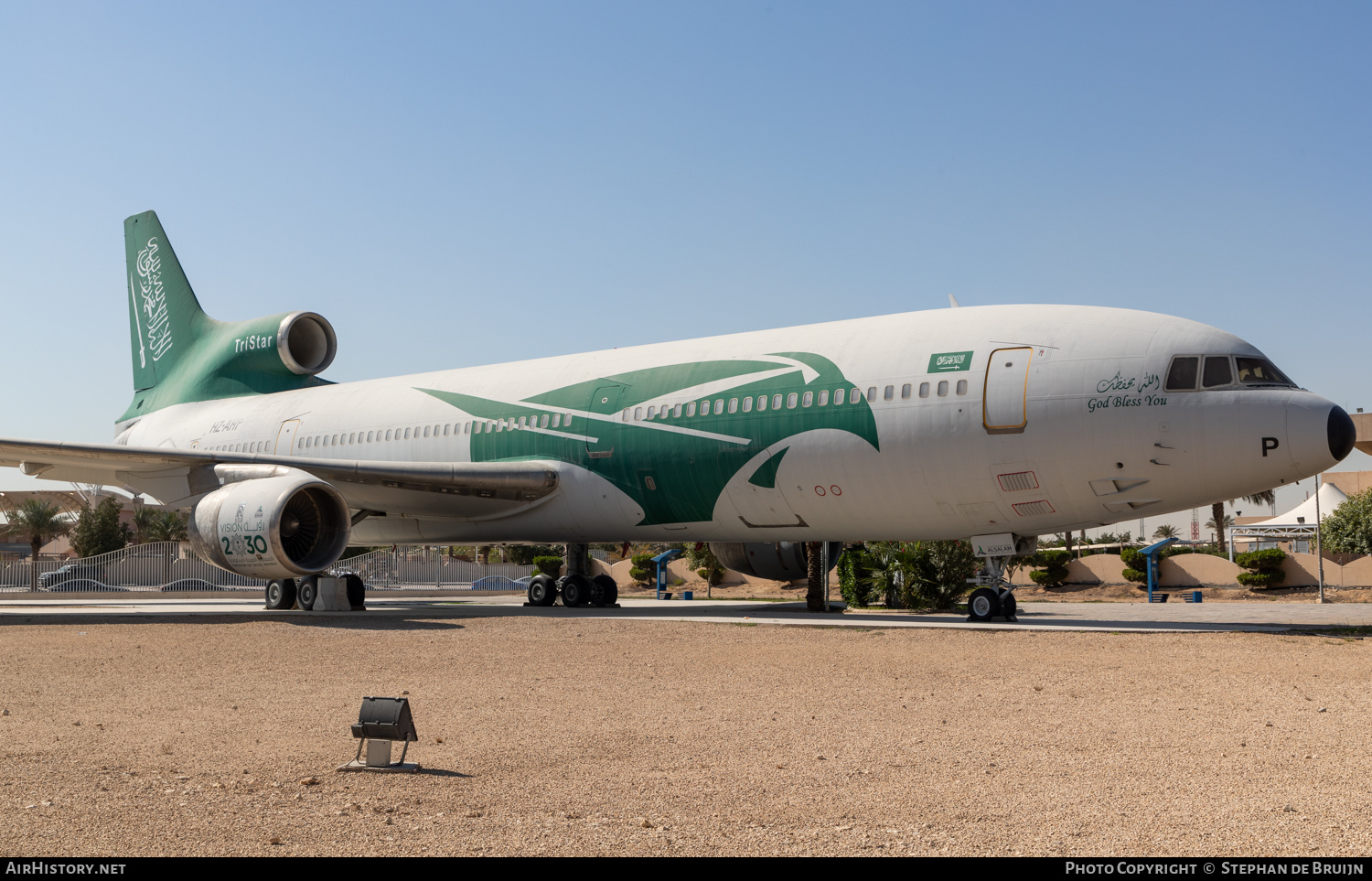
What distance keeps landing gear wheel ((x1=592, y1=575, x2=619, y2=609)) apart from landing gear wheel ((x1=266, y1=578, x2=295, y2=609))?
5390mm

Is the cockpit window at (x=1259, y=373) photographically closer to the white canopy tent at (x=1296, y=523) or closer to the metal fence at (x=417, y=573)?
the white canopy tent at (x=1296, y=523)

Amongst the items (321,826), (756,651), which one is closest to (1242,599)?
(756,651)

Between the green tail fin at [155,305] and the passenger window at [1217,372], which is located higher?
the green tail fin at [155,305]

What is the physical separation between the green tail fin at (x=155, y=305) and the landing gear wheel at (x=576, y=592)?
43.3ft

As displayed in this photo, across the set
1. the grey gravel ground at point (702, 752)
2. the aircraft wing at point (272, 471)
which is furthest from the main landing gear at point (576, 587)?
the grey gravel ground at point (702, 752)

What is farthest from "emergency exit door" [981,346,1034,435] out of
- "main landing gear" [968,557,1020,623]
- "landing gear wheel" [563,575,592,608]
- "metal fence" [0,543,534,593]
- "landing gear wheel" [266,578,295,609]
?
"metal fence" [0,543,534,593]

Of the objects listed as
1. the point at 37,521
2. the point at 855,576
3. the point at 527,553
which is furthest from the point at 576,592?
the point at 37,521

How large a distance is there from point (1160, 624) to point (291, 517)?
43.3 ft

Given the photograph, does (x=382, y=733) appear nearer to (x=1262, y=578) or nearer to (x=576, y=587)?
(x=576, y=587)

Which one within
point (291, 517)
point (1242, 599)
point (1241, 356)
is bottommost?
point (1242, 599)

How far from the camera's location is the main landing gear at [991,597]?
609 inches

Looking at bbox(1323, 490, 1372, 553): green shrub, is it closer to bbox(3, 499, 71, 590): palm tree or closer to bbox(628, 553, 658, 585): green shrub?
bbox(628, 553, 658, 585): green shrub

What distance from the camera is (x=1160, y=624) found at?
15531mm

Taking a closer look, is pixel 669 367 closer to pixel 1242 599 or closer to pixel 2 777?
pixel 2 777
